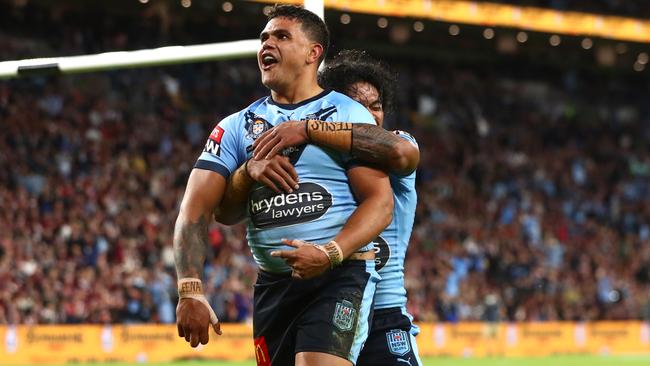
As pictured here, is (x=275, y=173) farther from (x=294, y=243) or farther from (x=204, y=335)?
(x=204, y=335)

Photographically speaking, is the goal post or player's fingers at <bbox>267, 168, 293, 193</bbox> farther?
the goal post

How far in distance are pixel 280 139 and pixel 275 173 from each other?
136 mm

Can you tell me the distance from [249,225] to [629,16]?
1023 inches

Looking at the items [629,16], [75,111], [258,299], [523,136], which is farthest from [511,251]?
[258,299]

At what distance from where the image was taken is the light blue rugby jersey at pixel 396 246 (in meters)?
4.99

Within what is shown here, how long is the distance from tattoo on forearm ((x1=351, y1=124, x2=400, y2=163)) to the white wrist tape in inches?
31.7

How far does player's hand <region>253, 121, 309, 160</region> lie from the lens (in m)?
4.40

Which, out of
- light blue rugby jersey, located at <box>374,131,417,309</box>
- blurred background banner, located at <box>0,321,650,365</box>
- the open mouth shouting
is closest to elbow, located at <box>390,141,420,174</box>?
light blue rugby jersey, located at <box>374,131,417,309</box>

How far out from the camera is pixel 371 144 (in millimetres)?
4477

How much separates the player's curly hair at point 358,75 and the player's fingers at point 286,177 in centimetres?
108

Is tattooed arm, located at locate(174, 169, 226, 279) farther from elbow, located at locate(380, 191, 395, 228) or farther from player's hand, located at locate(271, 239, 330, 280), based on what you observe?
elbow, located at locate(380, 191, 395, 228)

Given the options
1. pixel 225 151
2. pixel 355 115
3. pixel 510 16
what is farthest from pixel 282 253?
pixel 510 16

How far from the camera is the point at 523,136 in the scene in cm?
2953

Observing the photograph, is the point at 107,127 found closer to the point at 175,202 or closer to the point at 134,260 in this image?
the point at 175,202
